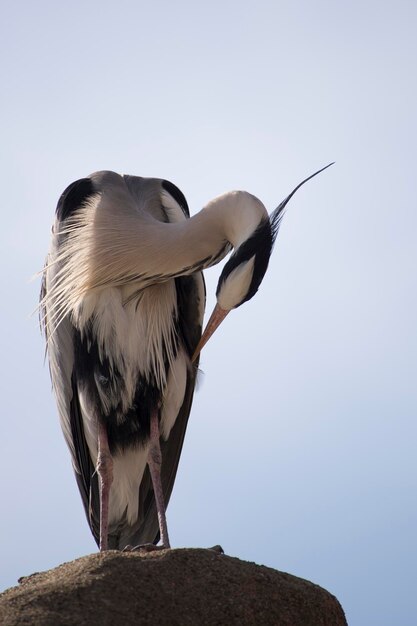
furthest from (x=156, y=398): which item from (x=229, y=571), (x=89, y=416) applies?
(x=229, y=571)

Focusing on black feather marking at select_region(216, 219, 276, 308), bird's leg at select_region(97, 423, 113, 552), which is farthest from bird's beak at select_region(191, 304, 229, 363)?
bird's leg at select_region(97, 423, 113, 552)

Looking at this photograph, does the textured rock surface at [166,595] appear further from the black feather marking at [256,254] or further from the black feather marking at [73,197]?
the black feather marking at [73,197]

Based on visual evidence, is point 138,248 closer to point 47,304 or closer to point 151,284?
point 151,284

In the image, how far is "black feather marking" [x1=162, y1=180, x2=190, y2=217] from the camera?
7.25 m

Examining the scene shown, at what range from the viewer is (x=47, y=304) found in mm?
7035

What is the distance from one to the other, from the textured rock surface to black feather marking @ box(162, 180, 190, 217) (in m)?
3.17

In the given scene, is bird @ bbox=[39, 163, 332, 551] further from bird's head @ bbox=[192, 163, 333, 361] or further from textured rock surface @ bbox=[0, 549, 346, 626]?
textured rock surface @ bbox=[0, 549, 346, 626]

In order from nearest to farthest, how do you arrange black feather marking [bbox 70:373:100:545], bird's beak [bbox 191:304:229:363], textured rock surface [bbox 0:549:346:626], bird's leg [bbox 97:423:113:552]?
textured rock surface [bbox 0:549:346:626], bird's beak [bbox 191:304:229:363], bird's leg [bbox 97:423:113:552], black feather marking [bbox 70:373:100:545]

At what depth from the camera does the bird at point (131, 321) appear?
6520mm

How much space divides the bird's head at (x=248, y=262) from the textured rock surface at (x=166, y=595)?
1.86m

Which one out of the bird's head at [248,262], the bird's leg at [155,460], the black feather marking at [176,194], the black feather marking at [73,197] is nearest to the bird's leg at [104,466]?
the bird's leg at [155,460]

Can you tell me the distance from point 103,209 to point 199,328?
1034 mm

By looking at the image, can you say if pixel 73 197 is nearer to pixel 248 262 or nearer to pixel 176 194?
pixel 176 194

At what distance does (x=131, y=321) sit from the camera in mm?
6668
